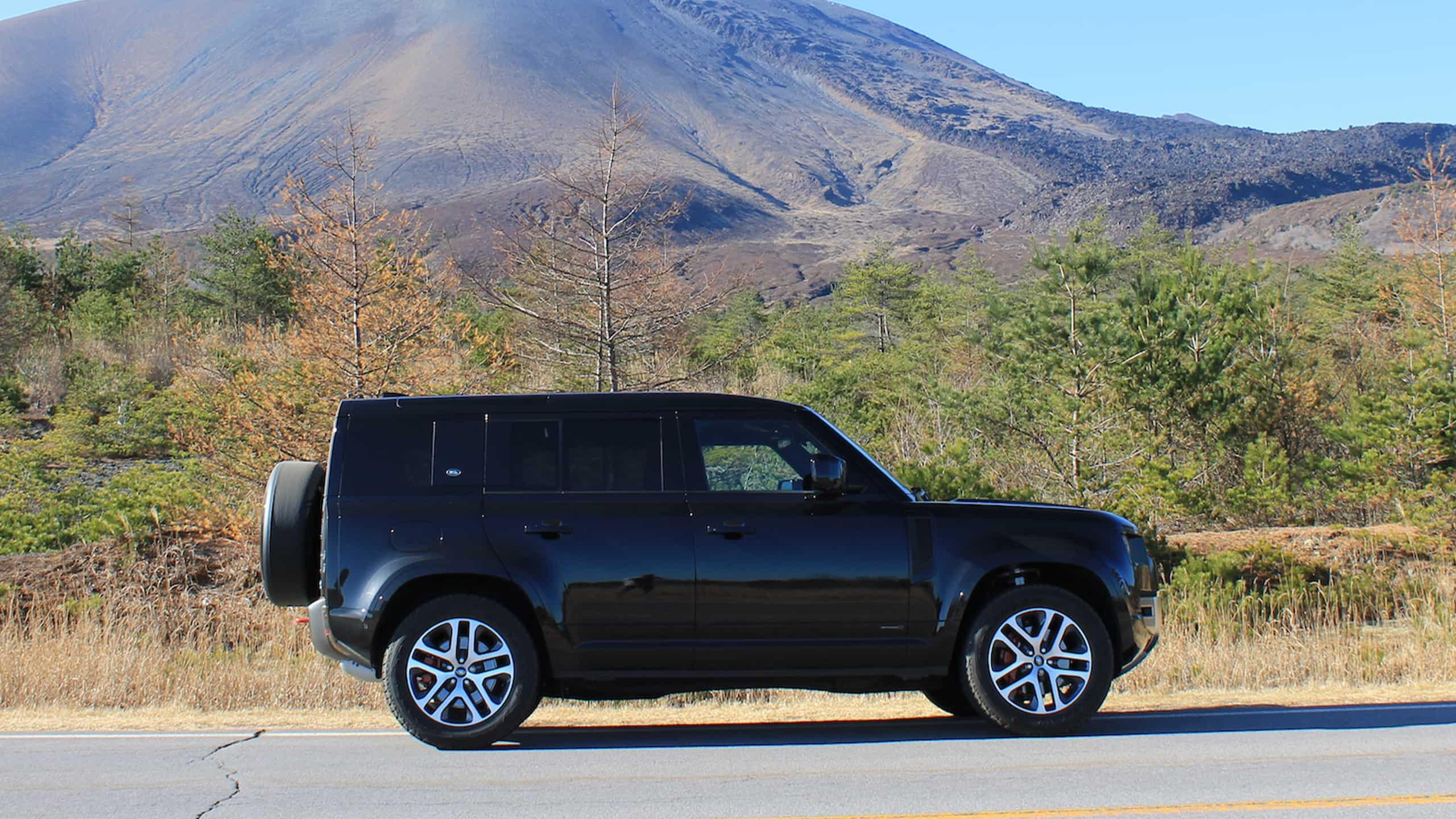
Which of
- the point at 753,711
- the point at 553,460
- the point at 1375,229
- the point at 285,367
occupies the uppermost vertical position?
the point at 1375,229

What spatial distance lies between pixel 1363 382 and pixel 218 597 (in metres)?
21.3

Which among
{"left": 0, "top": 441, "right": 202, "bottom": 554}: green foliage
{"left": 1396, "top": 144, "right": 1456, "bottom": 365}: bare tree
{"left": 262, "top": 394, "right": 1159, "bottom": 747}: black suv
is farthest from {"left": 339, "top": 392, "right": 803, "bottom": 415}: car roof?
{"left": 1396, "top": 144, "right": 1456, "bottom": 365}: bare tree

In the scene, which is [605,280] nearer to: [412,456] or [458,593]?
[412,456]

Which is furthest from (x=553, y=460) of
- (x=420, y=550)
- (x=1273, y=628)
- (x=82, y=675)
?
(x=1273, y=628)

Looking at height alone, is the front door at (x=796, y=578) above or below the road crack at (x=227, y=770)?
above

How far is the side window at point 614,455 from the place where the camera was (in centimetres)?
707

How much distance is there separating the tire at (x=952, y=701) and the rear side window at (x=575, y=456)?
2102mm

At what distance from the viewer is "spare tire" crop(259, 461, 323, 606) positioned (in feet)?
23.4

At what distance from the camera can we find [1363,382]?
25.2 meters

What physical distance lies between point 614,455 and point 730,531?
0.77m

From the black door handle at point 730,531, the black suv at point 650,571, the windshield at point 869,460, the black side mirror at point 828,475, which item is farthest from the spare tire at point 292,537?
the windshield at point 869,460

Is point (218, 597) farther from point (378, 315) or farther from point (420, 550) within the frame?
point (420, 550)

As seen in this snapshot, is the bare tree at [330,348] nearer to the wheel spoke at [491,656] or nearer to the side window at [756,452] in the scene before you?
the wheel spoke at [491,656]

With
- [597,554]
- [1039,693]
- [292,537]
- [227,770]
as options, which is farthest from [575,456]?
[1039,693]
